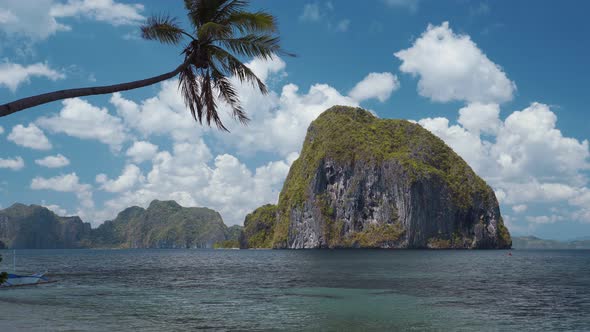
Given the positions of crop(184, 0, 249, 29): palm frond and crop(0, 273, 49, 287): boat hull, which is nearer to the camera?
crop(184, 0, 249, 29): palm frond

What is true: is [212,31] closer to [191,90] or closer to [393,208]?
[191,90]

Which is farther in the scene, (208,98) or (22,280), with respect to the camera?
(22,280)

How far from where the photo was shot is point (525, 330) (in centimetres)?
2084

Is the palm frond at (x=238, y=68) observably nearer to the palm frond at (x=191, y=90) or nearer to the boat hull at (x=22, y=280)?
the palm frond at (x=191, y=90)

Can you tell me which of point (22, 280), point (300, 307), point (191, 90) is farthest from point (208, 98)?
point (22, 280)

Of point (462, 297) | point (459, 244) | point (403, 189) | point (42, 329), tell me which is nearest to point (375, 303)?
point (462, 297)

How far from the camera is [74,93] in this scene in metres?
10.5

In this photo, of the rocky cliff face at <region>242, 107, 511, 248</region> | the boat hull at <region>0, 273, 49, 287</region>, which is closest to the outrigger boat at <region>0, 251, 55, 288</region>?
the boat hull at <region>0, 273, 49, 287</region>

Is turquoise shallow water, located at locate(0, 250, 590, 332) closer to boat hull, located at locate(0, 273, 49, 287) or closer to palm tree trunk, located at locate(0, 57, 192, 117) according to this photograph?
boat hull, located at locate(0, 273, 49, 287)

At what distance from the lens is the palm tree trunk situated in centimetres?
932

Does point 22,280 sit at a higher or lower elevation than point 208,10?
lower

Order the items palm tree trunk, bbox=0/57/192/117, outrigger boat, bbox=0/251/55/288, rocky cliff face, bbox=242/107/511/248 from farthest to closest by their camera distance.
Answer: rocky cliff face, bbox=242/107/511/248 → outrigger boat, bbox=0/251/55/288 → palm tree trunk, bbox=0/57/192/117

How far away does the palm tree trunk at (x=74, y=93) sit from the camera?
932cm

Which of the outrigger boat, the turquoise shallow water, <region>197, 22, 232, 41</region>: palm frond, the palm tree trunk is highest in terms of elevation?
<region>197, 22, 232, 41</region>: palm frond
